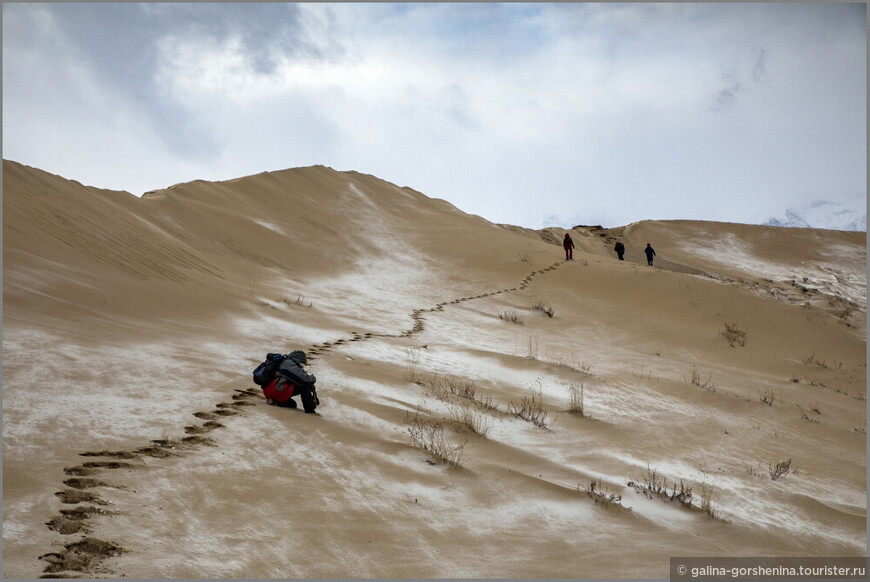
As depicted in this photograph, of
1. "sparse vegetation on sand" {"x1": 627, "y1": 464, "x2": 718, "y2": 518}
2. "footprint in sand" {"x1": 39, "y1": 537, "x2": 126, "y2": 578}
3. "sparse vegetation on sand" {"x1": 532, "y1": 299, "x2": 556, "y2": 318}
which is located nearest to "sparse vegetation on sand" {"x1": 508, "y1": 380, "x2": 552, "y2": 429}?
"sparse vegetation on sand" {"x1": 627, "y1": 464, "x2": 718, "y2": 518}

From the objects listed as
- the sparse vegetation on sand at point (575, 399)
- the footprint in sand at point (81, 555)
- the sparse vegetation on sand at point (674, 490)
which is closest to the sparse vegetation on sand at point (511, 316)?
the sparse vegetation on sand at point (575, 399)

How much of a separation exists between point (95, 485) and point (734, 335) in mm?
13570

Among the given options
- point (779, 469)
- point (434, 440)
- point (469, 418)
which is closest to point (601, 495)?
point (434, 440)

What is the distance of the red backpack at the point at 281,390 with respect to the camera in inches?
217

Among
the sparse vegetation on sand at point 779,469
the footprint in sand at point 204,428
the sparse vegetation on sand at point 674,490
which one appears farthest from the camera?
the sparse vegetation on sand at point 779,469

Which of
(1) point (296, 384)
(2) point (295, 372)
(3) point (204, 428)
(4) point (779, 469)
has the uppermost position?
(2) point (295, 372)

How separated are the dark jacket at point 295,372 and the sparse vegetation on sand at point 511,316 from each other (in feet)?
27.0

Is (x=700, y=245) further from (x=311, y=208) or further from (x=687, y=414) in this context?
(x=687, y=414)

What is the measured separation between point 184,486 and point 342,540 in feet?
3.34

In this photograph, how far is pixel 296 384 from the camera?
547 cm

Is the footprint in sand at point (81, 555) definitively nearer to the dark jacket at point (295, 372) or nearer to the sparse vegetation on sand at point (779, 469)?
the dark jacket at point (295, 372)

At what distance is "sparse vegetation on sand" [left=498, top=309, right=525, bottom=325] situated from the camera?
13473mm

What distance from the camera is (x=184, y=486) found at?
11.9ft

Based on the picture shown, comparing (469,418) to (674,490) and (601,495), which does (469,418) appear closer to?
(601,495)
